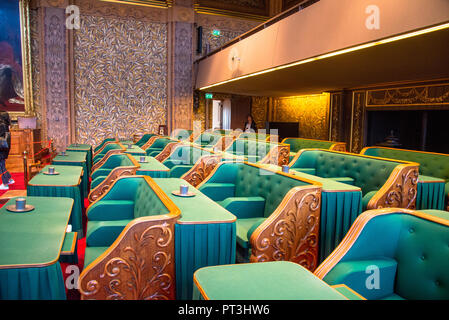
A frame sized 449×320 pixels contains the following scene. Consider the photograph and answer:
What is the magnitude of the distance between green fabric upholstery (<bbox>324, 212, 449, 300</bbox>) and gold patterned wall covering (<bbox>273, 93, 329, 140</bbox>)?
801cm

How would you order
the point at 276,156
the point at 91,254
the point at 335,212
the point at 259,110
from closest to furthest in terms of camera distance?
1. the point at 91,254
2. the point at 335,212
3. the point at 276,156
4. the point at 259,110

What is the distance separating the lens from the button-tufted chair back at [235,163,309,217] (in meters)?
2.79

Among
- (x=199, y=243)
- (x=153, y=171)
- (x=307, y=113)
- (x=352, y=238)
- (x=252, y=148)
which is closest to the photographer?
(x=352, y=238)

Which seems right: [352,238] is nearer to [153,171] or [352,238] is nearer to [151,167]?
[153,171]

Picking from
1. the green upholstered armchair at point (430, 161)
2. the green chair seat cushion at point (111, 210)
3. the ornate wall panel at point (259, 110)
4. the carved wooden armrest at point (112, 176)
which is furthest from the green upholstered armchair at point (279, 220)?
the ornate wall panel at point (259, 110)

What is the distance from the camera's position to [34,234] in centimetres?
175

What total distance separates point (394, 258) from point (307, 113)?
9.32 meters

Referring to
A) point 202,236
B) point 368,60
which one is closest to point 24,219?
point 202,236

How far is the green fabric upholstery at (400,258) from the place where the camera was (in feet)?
4.83

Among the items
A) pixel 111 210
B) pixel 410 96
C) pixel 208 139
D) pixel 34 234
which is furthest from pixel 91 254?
pixel 410 96

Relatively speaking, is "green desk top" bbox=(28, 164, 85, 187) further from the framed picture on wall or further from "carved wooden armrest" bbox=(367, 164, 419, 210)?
the framed picture on wall

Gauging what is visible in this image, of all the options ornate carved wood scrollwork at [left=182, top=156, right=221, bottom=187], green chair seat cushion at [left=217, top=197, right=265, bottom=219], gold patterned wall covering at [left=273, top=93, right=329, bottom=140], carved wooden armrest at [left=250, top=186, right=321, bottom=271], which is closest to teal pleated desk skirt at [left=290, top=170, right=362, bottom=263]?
carved wooden armrest at [left=250, top=186, right=321, bottom=271]

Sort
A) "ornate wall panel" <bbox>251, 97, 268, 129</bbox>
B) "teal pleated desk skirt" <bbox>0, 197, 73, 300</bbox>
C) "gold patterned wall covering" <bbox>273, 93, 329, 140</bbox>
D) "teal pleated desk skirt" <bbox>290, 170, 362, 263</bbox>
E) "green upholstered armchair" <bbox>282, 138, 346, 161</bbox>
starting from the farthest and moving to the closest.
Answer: "ornate wall panel" <bbox>251, 97, 268, 129</bbox> → "gold patterned wall covering" <bbox>273, 93, 329, 140</bbox> → "green upholstered armchair" <bbox>282, 138, 346, 161</bbox> → "teal pleated desk skirt" <bbox>290, 170, 362, 263</bbox> → "teal pleated desk skirt" <bbox>0, 197, 73, 300</bbox>

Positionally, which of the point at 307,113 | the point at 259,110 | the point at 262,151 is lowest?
the point at 262,151
